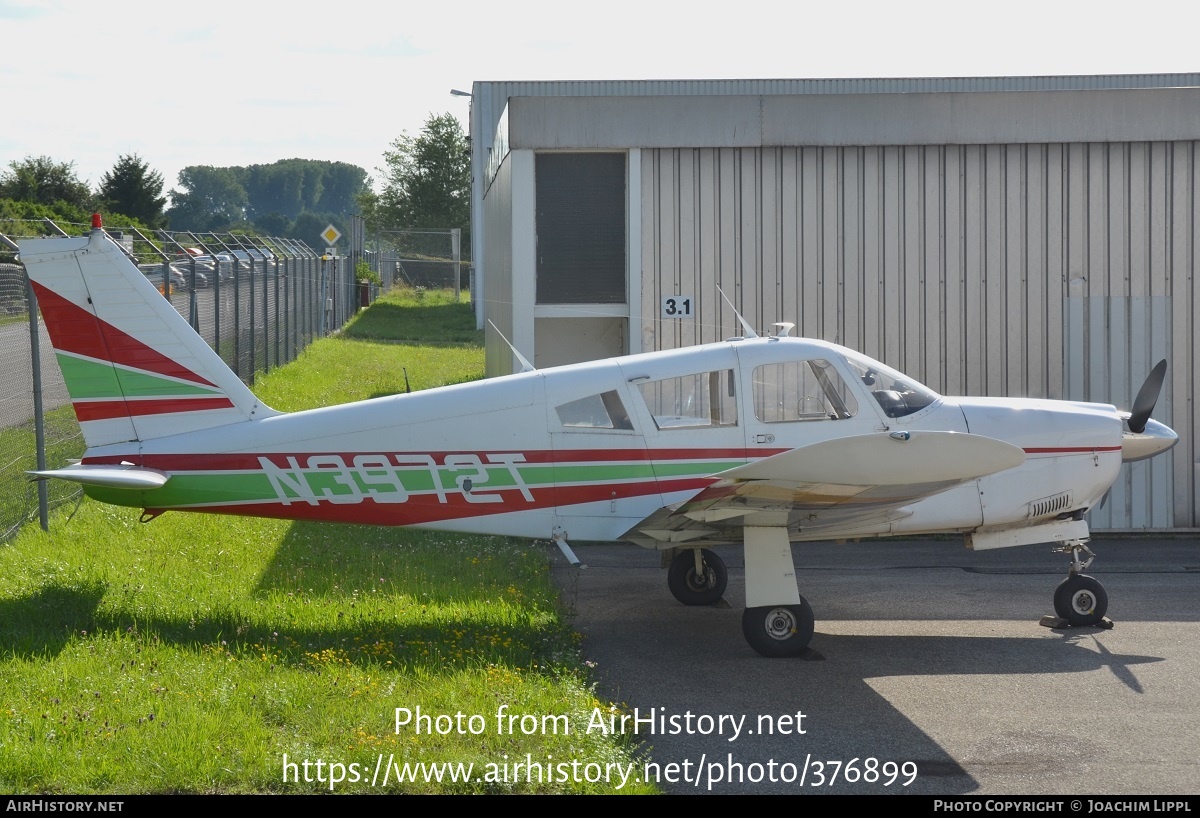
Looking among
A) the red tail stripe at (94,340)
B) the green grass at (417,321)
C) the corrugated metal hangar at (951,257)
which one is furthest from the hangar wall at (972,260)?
the green grass at (417,321)

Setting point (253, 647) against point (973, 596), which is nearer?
point (253, 647)

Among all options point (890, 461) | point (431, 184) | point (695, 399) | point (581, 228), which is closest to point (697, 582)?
point (695, 399)

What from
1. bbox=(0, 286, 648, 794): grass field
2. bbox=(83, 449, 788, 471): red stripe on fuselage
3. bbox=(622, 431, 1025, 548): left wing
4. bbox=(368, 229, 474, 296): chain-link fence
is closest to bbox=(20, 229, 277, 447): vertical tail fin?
bbox=(83, 449, 788, 471): red stripe on fuselage

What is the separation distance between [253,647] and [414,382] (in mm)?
14982

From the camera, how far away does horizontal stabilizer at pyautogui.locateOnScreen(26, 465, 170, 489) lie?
719 cm

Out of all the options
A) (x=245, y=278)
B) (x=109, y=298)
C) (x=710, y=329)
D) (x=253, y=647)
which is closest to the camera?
(x=253, y=647)

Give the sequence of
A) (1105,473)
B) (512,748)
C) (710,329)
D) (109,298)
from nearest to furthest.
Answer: (512,748) < (109,298) < (1105,473) < (710,329)

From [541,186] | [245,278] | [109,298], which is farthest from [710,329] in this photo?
[245,278]

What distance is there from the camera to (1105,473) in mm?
8469

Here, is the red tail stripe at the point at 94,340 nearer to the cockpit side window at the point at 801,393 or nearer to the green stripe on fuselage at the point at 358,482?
the green stripe on fuselage at the point at 358,482

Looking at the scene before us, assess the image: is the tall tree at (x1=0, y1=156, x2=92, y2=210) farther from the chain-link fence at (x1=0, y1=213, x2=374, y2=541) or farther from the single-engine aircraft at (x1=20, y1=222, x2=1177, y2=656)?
the single-engine aircraft at (x1=20, y1=222, x2=1177, y2=656)

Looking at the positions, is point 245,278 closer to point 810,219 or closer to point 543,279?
point 543,279

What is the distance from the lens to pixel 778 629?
7727 millimetres

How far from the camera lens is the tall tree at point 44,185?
5397 cm
